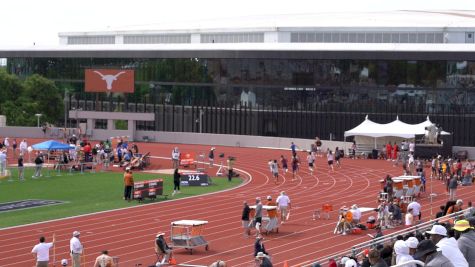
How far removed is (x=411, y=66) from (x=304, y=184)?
34668 millimetres

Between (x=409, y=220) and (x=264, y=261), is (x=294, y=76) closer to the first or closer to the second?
(x=409, y=220)

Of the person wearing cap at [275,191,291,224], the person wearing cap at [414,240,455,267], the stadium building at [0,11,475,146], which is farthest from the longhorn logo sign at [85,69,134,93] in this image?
the person wearing cap at [414,240,455,267]

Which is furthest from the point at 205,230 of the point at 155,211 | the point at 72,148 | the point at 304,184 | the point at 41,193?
the point at 72,148

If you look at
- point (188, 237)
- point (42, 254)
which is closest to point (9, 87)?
point (188, 237)

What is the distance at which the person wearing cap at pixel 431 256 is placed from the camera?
35.6 ft

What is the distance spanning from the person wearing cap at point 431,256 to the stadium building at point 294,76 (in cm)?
6878

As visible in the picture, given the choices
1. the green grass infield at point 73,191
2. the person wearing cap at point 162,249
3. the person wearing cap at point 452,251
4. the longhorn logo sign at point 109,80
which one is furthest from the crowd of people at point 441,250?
the longhorn logo sign at point 109,80

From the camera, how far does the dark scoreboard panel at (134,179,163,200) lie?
41562 millimetres

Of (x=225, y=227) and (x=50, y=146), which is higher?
(x=50, y=146)

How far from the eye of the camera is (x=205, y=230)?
111ft

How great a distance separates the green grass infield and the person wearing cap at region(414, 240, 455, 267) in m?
24.6

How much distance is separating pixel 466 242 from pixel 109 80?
75.7 meters

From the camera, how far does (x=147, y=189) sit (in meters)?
42.1

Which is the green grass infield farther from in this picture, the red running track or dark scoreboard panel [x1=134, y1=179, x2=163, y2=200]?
the red running track
